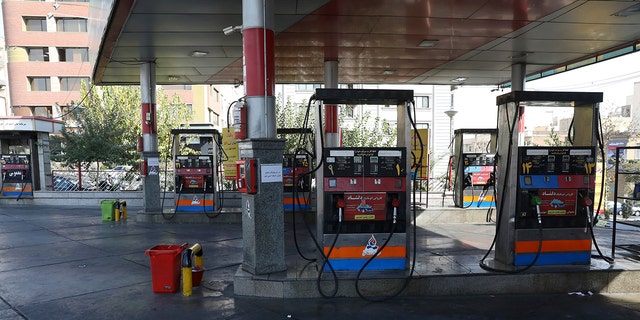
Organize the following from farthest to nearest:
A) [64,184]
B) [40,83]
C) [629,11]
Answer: [40,83], [64,184], [629,11]

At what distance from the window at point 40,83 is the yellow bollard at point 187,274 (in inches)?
1798

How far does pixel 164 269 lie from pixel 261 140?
2126 mm

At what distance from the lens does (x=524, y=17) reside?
7.75 meters

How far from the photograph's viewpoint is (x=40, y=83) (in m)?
41.5

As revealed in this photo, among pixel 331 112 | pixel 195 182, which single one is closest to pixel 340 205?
pixel 331 112

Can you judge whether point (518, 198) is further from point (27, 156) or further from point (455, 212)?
point (27, 156)

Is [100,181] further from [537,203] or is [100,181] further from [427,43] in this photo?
[537,203]

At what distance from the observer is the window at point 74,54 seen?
41.4m

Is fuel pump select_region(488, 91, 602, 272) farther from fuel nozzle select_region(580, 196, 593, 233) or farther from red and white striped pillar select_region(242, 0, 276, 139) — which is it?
red and white striped pillar select_region(242, 0, 276, 139)

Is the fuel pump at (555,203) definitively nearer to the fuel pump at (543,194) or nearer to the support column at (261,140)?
the fuel pump at (543,194)

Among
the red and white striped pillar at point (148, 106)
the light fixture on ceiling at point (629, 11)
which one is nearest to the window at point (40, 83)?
the red and white striped pillar at point (148, 106)

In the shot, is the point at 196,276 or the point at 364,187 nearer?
the point at 364,187

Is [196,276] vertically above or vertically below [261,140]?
below

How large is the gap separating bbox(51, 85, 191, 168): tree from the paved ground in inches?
356
